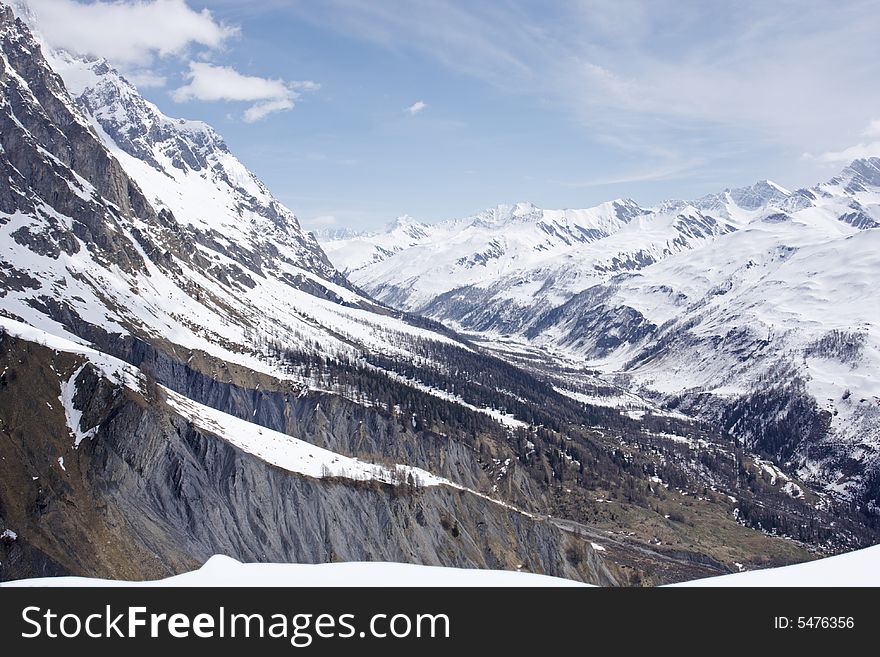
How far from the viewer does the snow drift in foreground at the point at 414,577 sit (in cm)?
1545

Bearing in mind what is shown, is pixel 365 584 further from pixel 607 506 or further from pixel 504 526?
pixel 607 506

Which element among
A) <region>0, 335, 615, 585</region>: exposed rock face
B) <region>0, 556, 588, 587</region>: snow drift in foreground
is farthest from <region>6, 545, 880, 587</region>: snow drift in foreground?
<region>0, 335, 615, 585</region>: exposed rock face

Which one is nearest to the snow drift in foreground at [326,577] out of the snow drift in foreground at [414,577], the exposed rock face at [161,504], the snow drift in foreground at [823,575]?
the snow drift in foreground at [414,577]

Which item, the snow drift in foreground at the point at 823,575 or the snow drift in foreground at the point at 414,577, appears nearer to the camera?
the snow drift in foreground at the point at 823,575

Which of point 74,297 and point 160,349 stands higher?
point 74,297

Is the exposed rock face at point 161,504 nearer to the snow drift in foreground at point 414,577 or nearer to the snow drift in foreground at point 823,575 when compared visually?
the snow drift in foreground at point 414,577

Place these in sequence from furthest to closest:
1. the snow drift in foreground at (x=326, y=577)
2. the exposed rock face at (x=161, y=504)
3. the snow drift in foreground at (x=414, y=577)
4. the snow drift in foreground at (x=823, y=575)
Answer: the exposed rock face at (x=161, y=504) → the snow drift in foreground at (x=326, y=577) → the snow drift in foreground at (x=414, y=577) → the snow drift in foreground at (x=823, y=575)

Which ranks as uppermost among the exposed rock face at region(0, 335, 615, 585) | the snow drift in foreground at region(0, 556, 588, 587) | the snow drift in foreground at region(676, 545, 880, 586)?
the exposed rock face at region(0, 335, 615, 585)

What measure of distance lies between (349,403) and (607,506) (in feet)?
222

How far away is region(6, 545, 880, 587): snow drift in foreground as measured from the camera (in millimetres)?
15445

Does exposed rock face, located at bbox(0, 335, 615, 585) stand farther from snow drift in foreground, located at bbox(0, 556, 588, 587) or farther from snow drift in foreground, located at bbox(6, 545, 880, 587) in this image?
snow drift in foreground, located at bbox(6, 545, 880, 587)

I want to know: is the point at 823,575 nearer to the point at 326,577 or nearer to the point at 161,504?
the point at 326,577

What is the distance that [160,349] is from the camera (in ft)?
540
